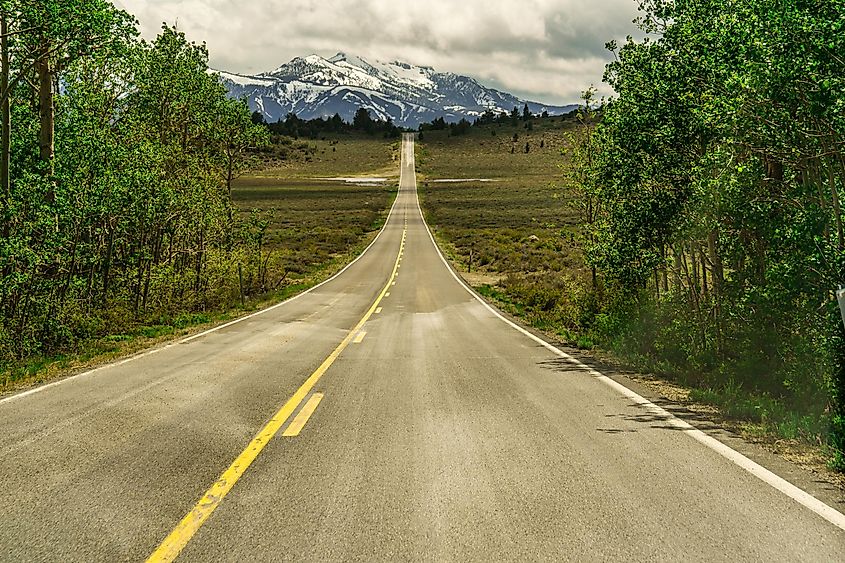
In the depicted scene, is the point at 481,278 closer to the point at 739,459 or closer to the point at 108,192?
the point at 108,192

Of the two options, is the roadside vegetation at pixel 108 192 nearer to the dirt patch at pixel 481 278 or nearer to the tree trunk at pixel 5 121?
the tree trunk at pixel 5 121

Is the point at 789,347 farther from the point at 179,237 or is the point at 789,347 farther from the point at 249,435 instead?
the point at 179,237

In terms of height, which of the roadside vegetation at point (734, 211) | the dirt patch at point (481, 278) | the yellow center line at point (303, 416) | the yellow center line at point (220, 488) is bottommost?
the dirt patch at point (481, 278)

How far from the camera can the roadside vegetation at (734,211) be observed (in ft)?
20.2

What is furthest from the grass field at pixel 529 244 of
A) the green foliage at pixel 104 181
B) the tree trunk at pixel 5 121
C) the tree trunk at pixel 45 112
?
the tree trunk at pixel 5 121

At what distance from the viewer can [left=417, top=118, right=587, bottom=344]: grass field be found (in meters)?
20.8

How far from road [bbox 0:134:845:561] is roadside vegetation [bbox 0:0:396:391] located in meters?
4.23

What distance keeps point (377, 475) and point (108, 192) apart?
12.7 metres

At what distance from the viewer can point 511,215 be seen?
74250 mm

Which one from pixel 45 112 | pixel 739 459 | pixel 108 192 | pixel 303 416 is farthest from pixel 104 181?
pixel 739 459

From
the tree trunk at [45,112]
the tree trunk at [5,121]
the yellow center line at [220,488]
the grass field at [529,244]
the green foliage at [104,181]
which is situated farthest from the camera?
the tree trunk at [45,112]

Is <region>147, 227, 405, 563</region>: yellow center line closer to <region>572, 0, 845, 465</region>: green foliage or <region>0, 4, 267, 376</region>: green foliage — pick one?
<region>572, 0, 845, 465</region>: green foliage

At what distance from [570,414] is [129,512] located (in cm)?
453

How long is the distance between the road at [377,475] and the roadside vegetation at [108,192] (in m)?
4.23
